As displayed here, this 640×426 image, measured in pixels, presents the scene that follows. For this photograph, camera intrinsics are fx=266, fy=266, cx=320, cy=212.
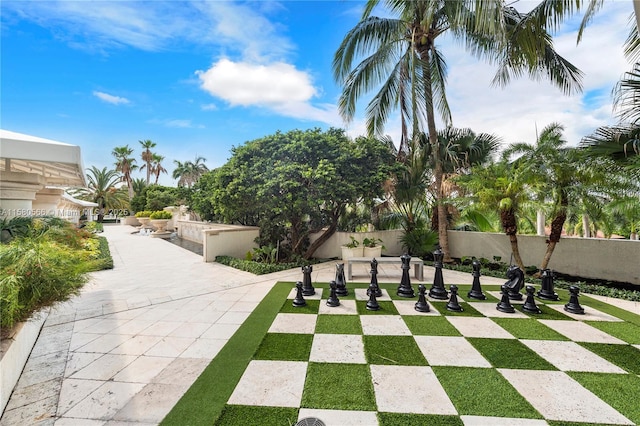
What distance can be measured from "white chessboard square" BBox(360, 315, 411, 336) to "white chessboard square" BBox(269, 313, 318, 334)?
75cm

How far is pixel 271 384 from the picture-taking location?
251 cm

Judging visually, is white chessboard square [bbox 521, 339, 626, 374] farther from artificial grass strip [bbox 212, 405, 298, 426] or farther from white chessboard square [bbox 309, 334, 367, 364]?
artificial grass strip [bbox 212, 405, 298, 426]

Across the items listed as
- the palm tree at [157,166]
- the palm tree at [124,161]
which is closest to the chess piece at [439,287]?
the palm tree at [124,161]

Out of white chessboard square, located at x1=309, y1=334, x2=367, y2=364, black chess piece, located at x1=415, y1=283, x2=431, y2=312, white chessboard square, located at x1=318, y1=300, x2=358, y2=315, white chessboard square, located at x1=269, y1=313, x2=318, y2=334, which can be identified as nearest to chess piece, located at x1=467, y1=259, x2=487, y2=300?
black chess piece, located at x1=415, y1=283, x2=431, y2=312

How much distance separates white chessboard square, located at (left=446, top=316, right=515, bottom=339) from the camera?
350 centimetres

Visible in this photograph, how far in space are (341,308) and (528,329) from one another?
2655mm

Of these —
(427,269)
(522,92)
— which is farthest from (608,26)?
(427,269)

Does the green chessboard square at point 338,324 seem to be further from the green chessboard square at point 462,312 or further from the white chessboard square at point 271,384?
the green chessboard square at point 462,312

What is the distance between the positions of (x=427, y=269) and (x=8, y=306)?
8070 millimetres

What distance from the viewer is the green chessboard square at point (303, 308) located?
14.4 ft

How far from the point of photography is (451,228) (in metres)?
10.5

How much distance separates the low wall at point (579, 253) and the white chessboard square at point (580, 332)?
4.46 m

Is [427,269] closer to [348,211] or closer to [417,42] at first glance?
[348,211]

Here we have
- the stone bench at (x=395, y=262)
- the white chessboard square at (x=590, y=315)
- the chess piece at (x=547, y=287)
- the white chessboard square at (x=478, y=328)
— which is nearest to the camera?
the white chessboard square at (x=478, y=328)
